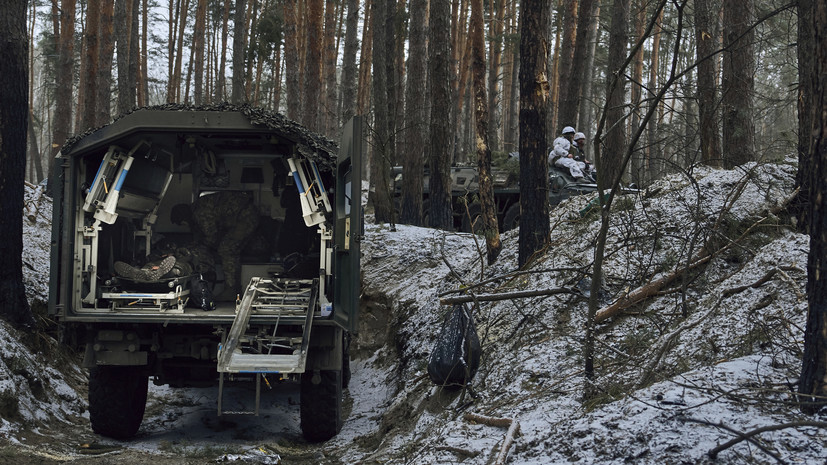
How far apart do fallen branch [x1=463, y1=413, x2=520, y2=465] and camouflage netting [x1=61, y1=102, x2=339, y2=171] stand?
2.81m

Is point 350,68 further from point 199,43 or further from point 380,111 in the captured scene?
point 199,43

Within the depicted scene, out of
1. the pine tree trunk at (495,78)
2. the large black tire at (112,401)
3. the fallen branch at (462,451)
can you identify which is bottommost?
the large black tire at (112,401)

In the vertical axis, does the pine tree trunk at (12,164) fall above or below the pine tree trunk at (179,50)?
below

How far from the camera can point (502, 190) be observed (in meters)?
15.3

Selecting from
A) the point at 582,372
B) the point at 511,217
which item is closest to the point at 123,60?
the point at 511,217

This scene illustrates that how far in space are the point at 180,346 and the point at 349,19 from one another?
16.8m

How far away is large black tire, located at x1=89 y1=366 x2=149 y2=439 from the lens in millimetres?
6746

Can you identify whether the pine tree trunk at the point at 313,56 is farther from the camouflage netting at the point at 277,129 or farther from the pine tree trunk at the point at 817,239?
the pine tree trunk at the point at 817,239

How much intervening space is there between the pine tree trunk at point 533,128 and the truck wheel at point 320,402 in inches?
96.2

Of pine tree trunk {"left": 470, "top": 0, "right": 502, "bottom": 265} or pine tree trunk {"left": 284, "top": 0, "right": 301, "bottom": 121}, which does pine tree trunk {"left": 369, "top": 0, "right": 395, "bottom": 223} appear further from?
pine tree trunk {"left": 470, "top": 0, "right": 502, "bottom": 265}

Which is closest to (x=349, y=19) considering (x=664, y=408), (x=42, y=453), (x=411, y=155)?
(x=411, y=155)

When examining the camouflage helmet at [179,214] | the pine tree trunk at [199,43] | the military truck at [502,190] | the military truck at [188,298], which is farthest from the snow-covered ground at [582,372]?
the pine tree trunk at [199,43]

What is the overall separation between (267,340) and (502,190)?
9533 millimetres

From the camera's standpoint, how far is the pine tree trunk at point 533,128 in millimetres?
7848
